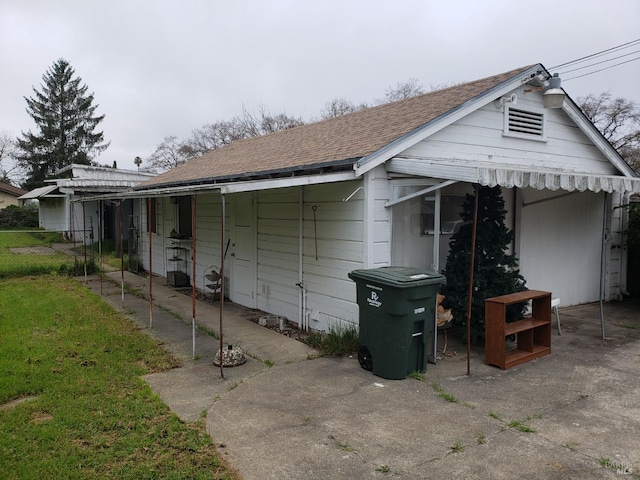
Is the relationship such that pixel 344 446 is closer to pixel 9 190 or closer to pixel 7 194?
pixel 9 190

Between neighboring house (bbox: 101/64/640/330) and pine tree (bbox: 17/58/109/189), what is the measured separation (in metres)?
41.3

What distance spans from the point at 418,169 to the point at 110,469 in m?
4.58

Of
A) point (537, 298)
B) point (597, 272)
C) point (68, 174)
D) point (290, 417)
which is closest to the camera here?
point (290, 417)

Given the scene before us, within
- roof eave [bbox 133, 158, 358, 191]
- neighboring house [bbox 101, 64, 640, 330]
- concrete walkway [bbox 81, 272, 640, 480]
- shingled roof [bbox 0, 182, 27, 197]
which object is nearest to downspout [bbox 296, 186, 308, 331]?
neighboring house [bbox 101, 64, 640, 330]

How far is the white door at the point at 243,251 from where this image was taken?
9.02 meters

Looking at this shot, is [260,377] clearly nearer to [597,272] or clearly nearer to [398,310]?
[398,310]

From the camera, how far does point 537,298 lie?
612 centimetres

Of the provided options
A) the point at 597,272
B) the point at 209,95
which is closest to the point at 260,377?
the point at 597,272

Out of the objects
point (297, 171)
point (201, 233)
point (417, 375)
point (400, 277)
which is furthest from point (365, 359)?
point (201, 233)

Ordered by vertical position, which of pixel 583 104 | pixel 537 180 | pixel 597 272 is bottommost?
pixel 597 272

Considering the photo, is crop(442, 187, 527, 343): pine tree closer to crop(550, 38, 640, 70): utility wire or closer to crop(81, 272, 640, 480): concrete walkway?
crop(81, 272, 640, 480): concrete walkway

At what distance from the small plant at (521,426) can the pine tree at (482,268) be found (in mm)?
2217

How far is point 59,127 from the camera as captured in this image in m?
45.1

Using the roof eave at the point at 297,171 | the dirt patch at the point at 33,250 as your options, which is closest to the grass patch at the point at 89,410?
the roof eave at the point at 297,171
